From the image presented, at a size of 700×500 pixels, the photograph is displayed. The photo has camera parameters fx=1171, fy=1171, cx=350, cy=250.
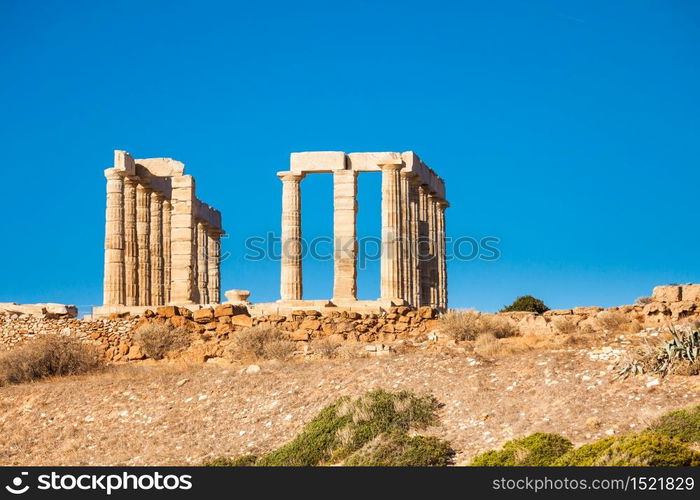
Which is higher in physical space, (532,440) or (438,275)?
(438,275)

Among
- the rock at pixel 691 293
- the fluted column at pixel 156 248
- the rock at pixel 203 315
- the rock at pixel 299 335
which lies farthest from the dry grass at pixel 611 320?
the fluted column at pixel 156 248

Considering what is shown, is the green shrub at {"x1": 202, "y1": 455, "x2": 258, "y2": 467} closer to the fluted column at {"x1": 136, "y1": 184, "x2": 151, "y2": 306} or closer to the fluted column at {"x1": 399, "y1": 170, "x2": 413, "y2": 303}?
the fluted column at {"x1": 399, "y1": 170, "x2": 413, "y2": 303}

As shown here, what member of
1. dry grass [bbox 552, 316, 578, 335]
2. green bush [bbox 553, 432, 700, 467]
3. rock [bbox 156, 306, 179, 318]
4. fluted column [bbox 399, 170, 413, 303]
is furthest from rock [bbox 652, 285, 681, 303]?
rock [bbox 156, 306, 179, 318]

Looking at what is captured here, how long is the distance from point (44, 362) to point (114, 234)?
44.2 ft

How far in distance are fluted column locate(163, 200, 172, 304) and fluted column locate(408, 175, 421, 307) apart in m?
10.7

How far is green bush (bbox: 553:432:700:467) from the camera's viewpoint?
18.5 meters

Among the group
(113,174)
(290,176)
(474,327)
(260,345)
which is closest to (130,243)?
(113,174)

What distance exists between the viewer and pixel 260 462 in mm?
22875

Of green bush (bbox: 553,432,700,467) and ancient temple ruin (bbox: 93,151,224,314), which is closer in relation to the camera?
green bush (bbox: 553,432,700,467)

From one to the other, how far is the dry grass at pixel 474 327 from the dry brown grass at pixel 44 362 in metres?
10.6
